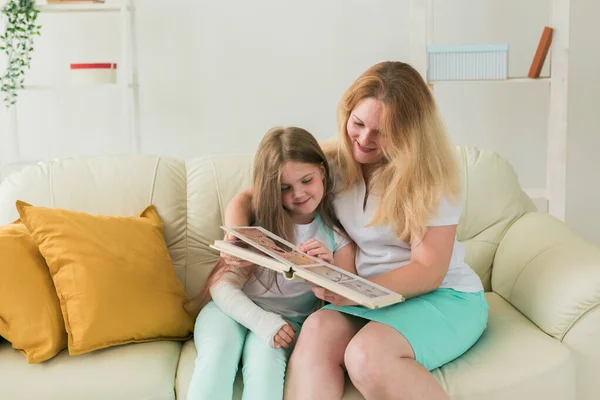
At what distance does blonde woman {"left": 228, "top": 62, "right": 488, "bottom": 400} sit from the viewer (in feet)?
5.24

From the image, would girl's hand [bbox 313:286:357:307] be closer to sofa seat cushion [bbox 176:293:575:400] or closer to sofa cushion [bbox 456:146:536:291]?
sofa seat cushion [bbox 176:293:575:400]

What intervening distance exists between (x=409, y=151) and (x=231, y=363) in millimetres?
674

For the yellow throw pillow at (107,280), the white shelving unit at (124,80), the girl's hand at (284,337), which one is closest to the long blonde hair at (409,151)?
the girl's hand at (284,337)

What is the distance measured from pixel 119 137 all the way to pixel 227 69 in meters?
0.58

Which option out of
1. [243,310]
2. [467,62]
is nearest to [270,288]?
[243,310]

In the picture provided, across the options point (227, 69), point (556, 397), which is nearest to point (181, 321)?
point (556, 397)

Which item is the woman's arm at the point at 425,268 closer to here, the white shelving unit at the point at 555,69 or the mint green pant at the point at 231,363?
the mint green pant at the point at 231,363

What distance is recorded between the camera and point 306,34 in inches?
129

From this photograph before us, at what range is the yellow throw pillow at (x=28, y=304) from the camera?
1.81 m

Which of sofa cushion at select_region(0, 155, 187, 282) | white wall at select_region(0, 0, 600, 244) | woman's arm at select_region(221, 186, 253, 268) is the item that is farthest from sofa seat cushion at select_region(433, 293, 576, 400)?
white wall at select_region(0, 0, 600, 244)

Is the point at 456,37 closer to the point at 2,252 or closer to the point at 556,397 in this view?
the point at 556,397

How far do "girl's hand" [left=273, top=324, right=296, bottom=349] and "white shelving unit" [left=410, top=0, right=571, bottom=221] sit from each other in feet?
4.53

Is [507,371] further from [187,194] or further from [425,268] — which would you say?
[187,194]

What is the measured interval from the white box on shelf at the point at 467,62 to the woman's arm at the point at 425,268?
44.3 inches
